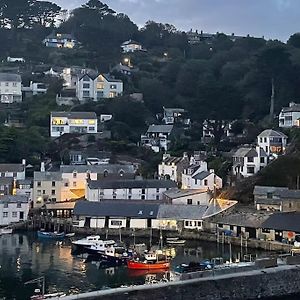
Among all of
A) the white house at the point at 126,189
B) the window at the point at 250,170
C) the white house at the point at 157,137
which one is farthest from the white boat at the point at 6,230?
the white house at the point at 157,137

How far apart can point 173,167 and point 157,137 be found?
630cm

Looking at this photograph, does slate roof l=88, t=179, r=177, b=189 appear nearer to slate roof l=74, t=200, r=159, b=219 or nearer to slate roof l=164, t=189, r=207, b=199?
slate roof l=164, t=189, r=207, b=199

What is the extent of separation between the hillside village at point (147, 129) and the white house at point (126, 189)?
5 centimetres

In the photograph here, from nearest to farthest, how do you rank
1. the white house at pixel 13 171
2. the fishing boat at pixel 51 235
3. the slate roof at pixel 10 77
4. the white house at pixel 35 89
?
1. the fishing boat at pixel 51 235
2. the white house at pixel 13 171
3. the slate roof at pixel 10 77
4. the white house at pixel 35 89

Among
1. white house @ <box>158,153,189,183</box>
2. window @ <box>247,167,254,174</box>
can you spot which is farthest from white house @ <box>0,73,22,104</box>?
window @ <box>247,167,254,174</box>

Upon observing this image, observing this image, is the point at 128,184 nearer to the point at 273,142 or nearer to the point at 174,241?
the point at 174,241

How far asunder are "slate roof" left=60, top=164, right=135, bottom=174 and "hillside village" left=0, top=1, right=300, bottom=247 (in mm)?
78

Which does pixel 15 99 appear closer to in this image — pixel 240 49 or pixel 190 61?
pixel 190 61

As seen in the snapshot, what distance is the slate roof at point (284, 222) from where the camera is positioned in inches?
948

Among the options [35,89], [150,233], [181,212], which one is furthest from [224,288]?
[35,89]

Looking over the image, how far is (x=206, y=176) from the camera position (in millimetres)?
31484

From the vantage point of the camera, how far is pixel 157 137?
1590 inches

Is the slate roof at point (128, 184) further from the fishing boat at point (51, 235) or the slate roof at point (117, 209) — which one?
the fishing boat at point (51, 235)

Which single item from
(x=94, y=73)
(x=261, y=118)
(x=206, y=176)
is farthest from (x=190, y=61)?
(x=206, y=176)
